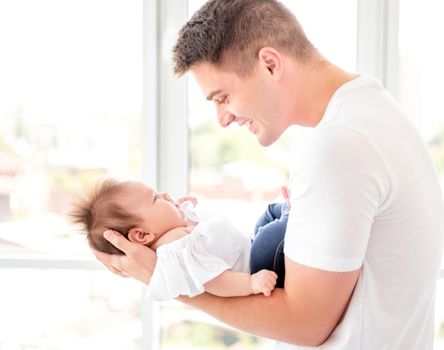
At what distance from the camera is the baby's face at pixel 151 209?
150cm

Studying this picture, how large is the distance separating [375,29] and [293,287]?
1.39 metres

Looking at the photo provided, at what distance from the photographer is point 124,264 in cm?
140

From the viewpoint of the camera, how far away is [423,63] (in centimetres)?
224

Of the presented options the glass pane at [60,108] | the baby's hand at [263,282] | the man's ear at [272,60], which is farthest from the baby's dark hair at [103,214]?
the glass pane at [60,108]

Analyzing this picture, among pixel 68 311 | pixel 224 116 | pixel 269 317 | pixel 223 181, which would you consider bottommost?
pixel 68 311

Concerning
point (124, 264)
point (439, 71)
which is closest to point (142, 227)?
point (124, 264)

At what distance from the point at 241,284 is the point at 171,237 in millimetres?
266

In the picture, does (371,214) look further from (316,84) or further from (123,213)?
(123,213)

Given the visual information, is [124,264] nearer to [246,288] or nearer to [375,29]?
[246,288]

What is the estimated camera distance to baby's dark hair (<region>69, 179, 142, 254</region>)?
1.48m

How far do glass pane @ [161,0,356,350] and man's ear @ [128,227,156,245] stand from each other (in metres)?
0.81

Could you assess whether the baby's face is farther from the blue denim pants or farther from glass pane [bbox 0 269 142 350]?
glass pane [bbox 0 269 142 350]

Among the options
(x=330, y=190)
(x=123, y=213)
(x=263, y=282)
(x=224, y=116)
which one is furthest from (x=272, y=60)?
(x=123, y=213)

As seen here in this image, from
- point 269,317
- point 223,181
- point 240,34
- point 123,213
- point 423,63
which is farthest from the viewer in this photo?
point 223,181
